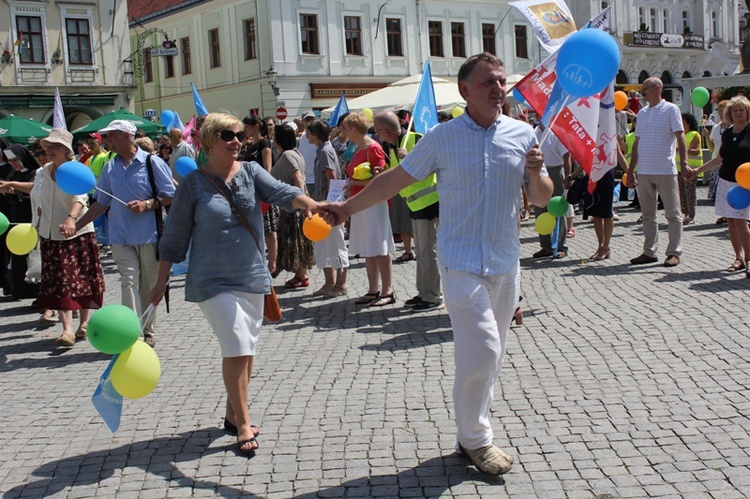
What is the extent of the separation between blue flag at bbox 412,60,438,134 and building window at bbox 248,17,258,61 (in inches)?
1299

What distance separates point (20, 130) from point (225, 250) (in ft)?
56.7

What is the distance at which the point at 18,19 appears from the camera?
35.7 meters

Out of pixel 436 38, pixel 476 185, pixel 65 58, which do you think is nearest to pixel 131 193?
pixel 476 185

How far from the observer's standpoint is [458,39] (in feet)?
150

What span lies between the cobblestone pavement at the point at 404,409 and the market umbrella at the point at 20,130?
478 inches

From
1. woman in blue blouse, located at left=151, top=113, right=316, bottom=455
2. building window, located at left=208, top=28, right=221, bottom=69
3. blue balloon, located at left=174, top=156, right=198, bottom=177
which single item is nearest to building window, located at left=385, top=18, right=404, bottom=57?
A: building window, located at left=208, top=28, right=221, bottom=69

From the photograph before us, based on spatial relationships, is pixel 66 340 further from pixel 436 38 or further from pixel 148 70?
pixel 148 70

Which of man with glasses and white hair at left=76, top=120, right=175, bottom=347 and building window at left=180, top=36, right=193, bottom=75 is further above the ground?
building window at left=180, top=36, right=193, bottom=75

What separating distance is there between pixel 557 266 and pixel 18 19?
102 feet

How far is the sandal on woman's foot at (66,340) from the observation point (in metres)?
7.91

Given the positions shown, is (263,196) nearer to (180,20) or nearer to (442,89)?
(442,89)

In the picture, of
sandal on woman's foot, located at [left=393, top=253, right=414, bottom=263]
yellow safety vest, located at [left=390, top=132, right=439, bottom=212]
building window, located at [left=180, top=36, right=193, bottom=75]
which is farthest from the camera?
building window, located at [left=180, top=36, right=193, bottom=75]

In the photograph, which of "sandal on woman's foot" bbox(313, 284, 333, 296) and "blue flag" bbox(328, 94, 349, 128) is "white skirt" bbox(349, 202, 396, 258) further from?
"blue flag" bbox(328, 94, 349, 128)

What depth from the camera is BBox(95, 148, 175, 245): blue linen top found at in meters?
7.39
